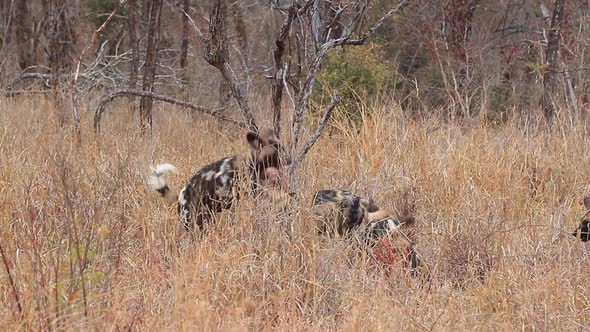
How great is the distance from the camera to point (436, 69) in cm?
1132

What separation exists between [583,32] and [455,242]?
5.82 metres

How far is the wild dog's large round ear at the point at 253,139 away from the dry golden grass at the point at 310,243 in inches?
15.4

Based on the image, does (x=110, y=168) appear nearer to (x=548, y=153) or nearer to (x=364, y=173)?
(x=364, y=173)

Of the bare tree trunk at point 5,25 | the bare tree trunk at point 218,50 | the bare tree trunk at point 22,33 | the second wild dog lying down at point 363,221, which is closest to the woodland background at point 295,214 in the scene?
the bare tree trunk at point 218,50

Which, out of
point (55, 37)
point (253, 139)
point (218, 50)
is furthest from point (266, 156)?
point (55, 37)

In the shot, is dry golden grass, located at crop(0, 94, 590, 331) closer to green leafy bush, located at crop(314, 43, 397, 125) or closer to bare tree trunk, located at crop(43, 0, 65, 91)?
green leafy bush, located at crop(314, 43, 397, 125)

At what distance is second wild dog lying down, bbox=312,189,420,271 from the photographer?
14.4ft

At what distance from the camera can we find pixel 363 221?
15.4 ft

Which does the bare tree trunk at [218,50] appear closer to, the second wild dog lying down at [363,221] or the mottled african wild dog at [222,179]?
the mottled african wild dog at [222,179]

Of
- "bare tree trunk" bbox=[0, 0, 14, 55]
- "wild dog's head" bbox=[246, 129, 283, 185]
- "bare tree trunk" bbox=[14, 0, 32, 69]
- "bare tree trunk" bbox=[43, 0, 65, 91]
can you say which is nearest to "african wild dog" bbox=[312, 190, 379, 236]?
"wild dog's head" bbox=[246, 129, 283, 185]

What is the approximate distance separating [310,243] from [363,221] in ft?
2.33

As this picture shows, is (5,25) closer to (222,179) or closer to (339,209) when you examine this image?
(222,179)

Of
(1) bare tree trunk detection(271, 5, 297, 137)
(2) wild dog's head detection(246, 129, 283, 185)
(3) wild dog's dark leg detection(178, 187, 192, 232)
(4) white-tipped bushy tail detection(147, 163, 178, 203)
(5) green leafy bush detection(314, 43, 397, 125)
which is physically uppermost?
(1) bare tree trunk detection(271, 5, 297, 137)

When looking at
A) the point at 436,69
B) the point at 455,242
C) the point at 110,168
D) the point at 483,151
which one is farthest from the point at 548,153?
the point at 436,69
